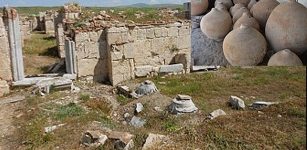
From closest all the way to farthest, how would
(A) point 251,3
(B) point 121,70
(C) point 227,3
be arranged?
(B) point 121,70 < (A) point 251,3 < (C) point 227,3

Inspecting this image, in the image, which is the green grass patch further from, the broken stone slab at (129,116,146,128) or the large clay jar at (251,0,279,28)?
the large clay jar at (251,0,279,28)

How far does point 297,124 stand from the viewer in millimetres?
4594

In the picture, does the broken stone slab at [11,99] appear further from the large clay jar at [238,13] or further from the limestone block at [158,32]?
the large clay jar at [238,13]

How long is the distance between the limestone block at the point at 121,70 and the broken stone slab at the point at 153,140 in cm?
398

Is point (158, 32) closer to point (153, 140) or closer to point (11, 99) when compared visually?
point (11, 99)

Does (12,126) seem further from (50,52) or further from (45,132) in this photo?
(50,52)

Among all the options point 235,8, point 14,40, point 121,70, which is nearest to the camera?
point 14,40

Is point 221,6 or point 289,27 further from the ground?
point 221,6

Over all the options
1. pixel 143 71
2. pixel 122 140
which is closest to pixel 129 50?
pixel 143 71

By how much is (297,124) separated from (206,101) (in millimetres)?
1869

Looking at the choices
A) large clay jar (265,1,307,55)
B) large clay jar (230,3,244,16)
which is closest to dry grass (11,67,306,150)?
large clay jar (265,1,307,55)

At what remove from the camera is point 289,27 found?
290 inches

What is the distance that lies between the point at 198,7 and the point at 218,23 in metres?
1.74

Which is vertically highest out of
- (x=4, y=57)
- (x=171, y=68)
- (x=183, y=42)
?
(x=183, y=42)
